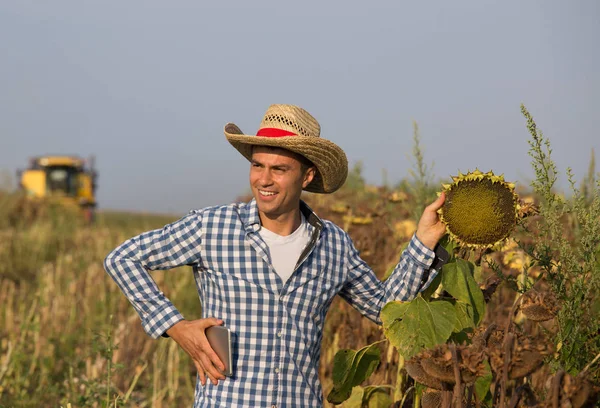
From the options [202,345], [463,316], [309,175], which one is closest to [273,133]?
[309,175]

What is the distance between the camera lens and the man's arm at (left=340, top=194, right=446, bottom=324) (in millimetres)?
2492

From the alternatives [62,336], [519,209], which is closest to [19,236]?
[62,336]

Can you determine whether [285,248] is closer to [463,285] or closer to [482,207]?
[463,285]

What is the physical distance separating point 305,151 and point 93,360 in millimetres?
3219

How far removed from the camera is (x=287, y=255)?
273 centimetres

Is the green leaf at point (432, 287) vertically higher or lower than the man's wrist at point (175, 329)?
higher


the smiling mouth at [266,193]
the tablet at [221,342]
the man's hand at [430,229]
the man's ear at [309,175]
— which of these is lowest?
the tablet at [221,342]

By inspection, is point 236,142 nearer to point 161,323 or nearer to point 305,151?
point 305,151

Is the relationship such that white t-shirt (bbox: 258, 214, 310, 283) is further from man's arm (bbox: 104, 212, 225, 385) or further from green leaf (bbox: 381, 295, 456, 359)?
green leaf (bbox: 381, 295, 456, 359)

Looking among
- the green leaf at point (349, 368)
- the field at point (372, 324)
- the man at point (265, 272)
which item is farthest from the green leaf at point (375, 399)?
the man at point (265, 272)

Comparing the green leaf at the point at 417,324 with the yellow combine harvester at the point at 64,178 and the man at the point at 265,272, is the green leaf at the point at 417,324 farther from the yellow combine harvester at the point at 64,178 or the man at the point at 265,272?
the yellow combine harvester at the point at 64,178

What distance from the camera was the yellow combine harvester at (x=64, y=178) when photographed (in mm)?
24016

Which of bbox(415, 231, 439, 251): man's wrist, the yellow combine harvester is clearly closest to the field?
bbox(415, 231, 439, 251): man's wrist

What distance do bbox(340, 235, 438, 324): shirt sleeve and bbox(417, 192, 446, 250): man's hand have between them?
2 centimetres
